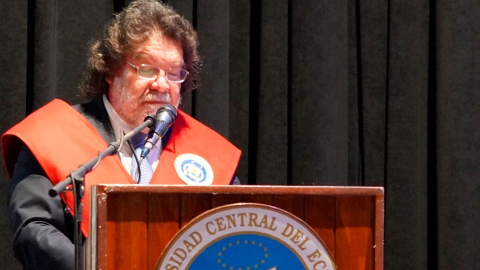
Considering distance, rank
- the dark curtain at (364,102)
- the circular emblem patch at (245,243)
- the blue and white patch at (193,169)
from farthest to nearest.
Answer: the dark curtain at (364,102), the blue and white patch at (193,169), the circular emblem patch at (245,243)

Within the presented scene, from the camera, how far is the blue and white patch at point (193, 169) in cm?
197

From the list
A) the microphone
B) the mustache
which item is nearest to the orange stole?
the mustache

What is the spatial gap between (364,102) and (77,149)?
48.7 inches

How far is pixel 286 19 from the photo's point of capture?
265cm

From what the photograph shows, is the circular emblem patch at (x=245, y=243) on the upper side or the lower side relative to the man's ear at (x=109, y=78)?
lower

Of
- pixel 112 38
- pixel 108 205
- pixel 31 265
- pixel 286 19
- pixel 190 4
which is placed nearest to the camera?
pixel 108 205

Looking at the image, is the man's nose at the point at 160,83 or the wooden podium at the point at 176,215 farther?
the man's nose at the point at 160,83

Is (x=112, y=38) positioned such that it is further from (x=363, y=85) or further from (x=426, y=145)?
(x=426, y=145)

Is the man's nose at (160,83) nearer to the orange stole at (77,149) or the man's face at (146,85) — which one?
the man's face at (146,85)

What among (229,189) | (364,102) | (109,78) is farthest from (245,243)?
(364,102)

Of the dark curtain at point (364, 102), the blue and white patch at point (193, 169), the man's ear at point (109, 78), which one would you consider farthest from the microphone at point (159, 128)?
the dark curtain at point (364, 102)

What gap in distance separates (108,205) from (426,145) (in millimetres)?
1804

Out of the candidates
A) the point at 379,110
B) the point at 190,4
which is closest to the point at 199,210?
the point at 190,4

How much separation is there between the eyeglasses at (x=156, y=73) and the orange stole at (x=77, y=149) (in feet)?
0.51
